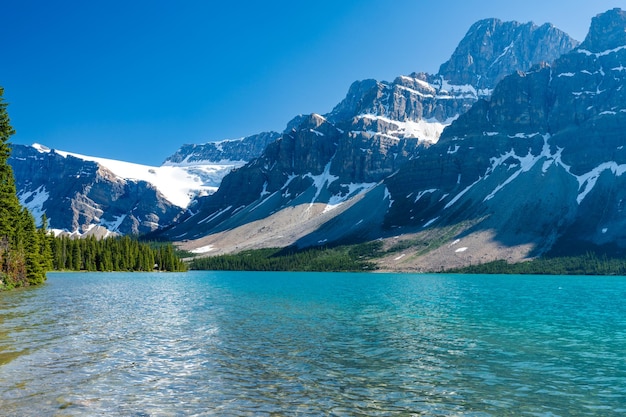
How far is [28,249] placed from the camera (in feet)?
278

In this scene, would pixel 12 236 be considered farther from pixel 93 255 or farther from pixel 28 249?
→ pixel 93 255

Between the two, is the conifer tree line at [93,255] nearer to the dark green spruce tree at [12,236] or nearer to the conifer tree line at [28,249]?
the conifer tree line at [28,249]

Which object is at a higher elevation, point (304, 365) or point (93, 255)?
point (93, 255)

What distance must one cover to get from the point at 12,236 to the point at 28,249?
12369 mm

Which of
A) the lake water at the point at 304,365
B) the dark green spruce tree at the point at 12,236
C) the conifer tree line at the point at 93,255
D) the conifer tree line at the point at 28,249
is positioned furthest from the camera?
the conifer tree line at the point at 93,255

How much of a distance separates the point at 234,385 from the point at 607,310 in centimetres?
5393

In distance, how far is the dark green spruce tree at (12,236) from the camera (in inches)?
2191

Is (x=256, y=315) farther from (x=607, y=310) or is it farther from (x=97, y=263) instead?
(x=97, y=263)

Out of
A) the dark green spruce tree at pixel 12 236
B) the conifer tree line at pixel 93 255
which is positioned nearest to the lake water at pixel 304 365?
the dark green spruce tree at pixel 12 236

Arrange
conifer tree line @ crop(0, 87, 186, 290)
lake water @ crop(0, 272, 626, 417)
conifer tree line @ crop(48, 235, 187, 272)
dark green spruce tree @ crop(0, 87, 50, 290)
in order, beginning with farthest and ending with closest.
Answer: conifer tree line @ crop(48, 235, 187, 272) < conifer tree line @ crop(0, 87, 186, 290) < dark green spruce tree @ crop(0, 87, 50, 290) < lake water @ crop(0, 272, 626, 417)

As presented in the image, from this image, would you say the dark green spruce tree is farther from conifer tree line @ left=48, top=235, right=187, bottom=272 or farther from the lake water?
conifer tree line @ left=48, top=235, right=187, bottom=272

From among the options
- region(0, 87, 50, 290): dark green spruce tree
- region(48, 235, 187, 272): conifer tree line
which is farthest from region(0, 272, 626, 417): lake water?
region(48, 235, 187, 272): conifer tree line

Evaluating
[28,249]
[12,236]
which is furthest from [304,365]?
[28,249]

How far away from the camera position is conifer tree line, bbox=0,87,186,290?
196ft
